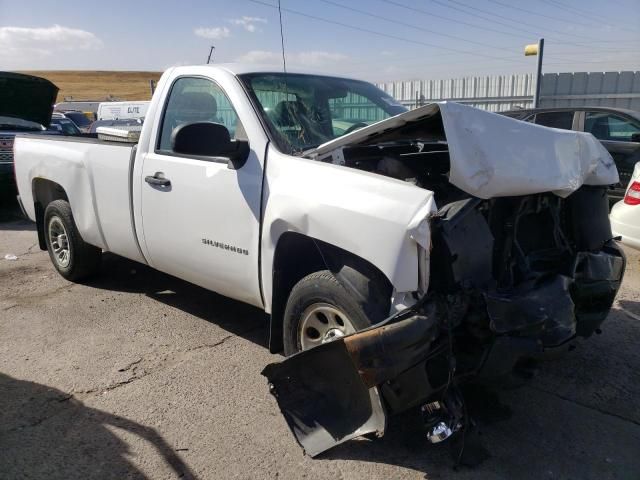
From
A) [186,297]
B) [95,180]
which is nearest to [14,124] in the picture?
[95,180]

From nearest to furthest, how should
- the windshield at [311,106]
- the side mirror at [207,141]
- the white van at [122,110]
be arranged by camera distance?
the side mirror at [207,141]
the windshield at [311,106]
the white van at [122,110]

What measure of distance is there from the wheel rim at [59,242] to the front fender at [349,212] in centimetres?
322

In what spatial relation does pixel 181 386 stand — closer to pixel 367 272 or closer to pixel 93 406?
pixel 93 406

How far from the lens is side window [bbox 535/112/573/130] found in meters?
8.95

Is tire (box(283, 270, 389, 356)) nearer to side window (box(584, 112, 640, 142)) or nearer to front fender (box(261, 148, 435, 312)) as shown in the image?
front fender (box(261, 148, 435, 312))

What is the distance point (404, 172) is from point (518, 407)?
1.62 meters

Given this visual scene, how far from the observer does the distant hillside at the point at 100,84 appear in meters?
48.8

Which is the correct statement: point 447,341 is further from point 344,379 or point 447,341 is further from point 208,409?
point 208,409

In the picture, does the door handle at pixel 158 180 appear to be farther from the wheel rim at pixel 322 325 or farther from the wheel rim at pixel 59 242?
the wheel rim at pixel 59 242

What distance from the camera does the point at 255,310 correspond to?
194 inches

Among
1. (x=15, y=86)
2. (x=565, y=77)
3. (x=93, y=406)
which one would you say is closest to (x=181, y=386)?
(x=93, y=406)

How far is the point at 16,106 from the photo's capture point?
1003cm

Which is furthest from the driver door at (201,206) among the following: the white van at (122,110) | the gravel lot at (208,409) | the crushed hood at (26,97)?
the white van at (122,110)

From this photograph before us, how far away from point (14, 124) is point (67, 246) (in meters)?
6.34
